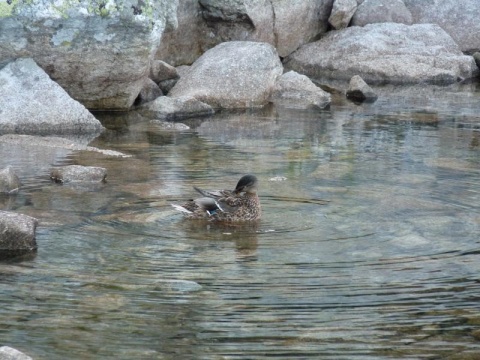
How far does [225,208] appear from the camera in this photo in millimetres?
8625

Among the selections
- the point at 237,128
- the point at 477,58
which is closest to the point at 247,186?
the point at 237,128

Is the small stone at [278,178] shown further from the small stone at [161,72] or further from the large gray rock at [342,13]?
A: the large gray rock at [342,13]

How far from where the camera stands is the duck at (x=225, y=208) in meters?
8.57

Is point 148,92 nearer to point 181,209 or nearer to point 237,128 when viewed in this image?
point 237,128

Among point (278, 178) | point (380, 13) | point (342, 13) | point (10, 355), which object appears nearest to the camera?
point (10, 355)

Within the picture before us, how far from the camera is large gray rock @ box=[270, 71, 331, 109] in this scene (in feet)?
55.7

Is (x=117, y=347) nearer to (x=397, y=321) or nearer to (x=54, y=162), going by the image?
(x=397, y=321)

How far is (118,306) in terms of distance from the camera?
628 centimetres

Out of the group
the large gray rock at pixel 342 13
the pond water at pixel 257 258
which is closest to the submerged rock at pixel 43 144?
the pond water at pixel 257 258

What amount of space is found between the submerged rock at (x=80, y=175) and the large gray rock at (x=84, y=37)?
157 inches

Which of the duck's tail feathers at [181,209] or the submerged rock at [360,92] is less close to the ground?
the submerged rock at [360,92]

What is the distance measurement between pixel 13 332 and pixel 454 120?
10.9 m

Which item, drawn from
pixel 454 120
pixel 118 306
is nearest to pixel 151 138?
pixel 454 120

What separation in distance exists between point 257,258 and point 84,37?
7268 mm
